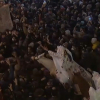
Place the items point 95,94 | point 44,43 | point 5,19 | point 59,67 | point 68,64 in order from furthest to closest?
1. point 5,19
2. point 44,43
3. point 59,67
4. point 68,64
5. point 95,94

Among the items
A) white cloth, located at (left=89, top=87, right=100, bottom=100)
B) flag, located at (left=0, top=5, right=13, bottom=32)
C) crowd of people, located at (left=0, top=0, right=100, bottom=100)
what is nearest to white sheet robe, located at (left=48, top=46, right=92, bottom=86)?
crowd of people, located at (left=0, top=0, right=100, bottom=100)

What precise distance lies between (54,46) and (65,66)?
38.0 inches

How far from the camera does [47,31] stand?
4.05 metres

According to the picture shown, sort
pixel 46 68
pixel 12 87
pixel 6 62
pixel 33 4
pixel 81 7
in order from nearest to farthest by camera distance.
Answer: pixel 12 87 < pixel 46 68 < pixel 6 62 < pixel 81 7 < pixel 33 4

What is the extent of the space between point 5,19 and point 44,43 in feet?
2.95

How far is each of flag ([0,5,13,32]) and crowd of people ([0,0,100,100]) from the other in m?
0.13

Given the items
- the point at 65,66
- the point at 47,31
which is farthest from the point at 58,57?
the point at 47,31

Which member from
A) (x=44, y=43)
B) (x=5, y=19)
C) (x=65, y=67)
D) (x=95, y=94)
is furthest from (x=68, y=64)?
(x=5, y=19)

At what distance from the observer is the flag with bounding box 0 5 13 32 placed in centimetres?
416

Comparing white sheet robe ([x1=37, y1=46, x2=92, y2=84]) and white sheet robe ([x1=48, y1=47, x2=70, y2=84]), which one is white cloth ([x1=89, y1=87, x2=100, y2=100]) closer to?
white sheet robe ([x1=37, y1=46, x2=92, y2=84])

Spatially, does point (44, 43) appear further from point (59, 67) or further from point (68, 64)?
point (68, 64)

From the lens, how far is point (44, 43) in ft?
12.5

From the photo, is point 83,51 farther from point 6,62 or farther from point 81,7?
point 81,7

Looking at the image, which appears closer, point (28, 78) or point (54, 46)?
point (28, 78)
